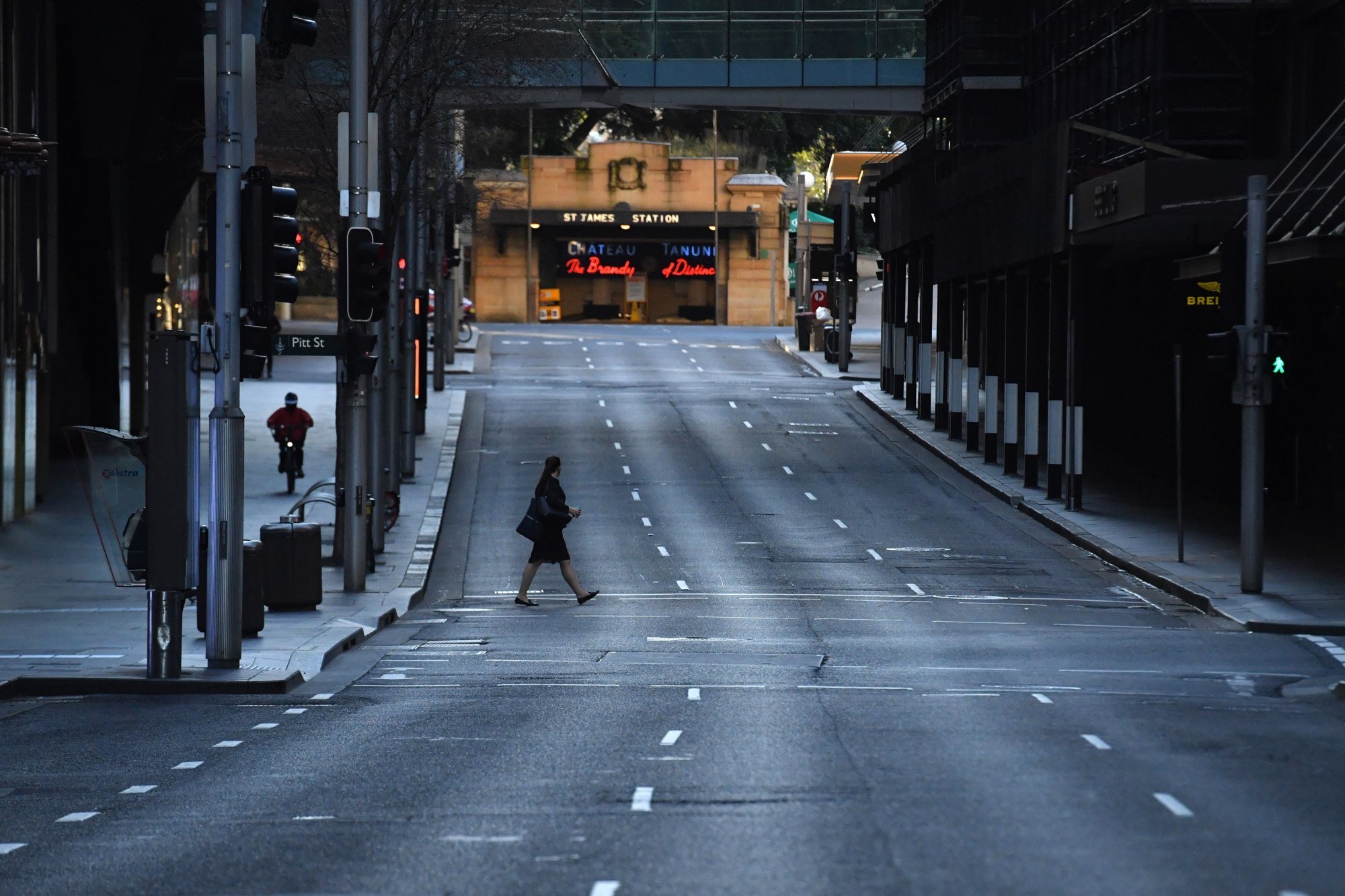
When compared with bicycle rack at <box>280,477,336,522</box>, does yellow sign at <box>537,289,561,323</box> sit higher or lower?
higher

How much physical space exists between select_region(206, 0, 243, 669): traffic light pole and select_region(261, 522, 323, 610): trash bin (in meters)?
5.08

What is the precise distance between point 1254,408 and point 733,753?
13.8m

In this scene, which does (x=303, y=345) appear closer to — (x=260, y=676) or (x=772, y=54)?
(x=260, y=676)

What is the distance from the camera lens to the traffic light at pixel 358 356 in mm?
22531

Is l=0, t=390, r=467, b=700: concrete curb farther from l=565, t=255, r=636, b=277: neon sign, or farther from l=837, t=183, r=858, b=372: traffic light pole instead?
l=565, t=255, r=636, b=277: neon sign

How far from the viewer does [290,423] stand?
3597cm

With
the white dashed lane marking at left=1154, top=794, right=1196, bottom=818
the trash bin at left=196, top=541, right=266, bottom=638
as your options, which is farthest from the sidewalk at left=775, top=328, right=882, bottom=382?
the white dashed lane marking at left=1154, top=794, right=1196, bottom=818

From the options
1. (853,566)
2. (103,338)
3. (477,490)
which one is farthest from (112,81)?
(853,566)

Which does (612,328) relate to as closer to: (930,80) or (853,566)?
(930,80)

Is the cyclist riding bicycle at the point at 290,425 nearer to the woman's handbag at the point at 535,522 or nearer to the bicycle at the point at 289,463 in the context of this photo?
the bicycle at the point at 289,463

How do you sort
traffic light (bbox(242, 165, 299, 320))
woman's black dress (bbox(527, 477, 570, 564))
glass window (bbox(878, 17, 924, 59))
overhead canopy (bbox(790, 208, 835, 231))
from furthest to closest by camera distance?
overhead canopy (bbox(790, 208, 835, 231)) → glass window (bbox(878, 17, 924, 59)) → woman's black dress (bbox(527, 477, 570, 564)) → traffic light (bbox(242, 165, 299, 320))

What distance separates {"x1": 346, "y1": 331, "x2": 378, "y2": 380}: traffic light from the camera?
22.5 metres

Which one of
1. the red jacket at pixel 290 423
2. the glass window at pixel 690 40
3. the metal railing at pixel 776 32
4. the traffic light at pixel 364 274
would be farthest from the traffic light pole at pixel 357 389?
the glass window at pixel 690 40

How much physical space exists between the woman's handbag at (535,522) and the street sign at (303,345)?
348 centimetres
